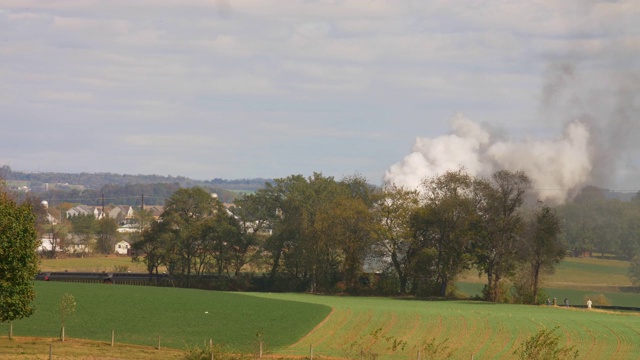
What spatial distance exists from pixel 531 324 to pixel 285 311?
753 inches

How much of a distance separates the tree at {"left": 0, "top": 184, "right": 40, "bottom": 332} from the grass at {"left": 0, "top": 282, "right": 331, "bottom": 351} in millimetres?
5976

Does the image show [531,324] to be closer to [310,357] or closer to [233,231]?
[310,357]

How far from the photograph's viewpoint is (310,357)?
2050 inches

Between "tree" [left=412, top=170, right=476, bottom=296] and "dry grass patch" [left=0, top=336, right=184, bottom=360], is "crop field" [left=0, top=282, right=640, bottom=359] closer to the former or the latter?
"dry grass patch" [left=0, top=336, right=184, bottom=360]

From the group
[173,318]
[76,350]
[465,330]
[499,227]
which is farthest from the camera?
[499,227]

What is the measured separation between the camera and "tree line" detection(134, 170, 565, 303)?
9650 cm

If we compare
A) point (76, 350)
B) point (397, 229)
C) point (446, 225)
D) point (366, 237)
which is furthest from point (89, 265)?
point (76, 350)

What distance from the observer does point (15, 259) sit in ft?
181

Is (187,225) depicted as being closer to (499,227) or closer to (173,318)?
(499,227)

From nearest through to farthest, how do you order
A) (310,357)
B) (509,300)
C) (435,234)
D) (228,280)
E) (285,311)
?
(310,357)
(285,311)
(509,300)
(435,234)
(228,280)

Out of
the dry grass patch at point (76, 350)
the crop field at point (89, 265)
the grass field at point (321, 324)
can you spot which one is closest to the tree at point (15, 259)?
the dry grass patch at point (76, 350)

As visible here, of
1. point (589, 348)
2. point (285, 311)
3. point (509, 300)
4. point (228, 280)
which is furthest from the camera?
point (228, 280)

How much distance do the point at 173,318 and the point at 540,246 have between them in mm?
41070

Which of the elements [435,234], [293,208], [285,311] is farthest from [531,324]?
[293,208]
